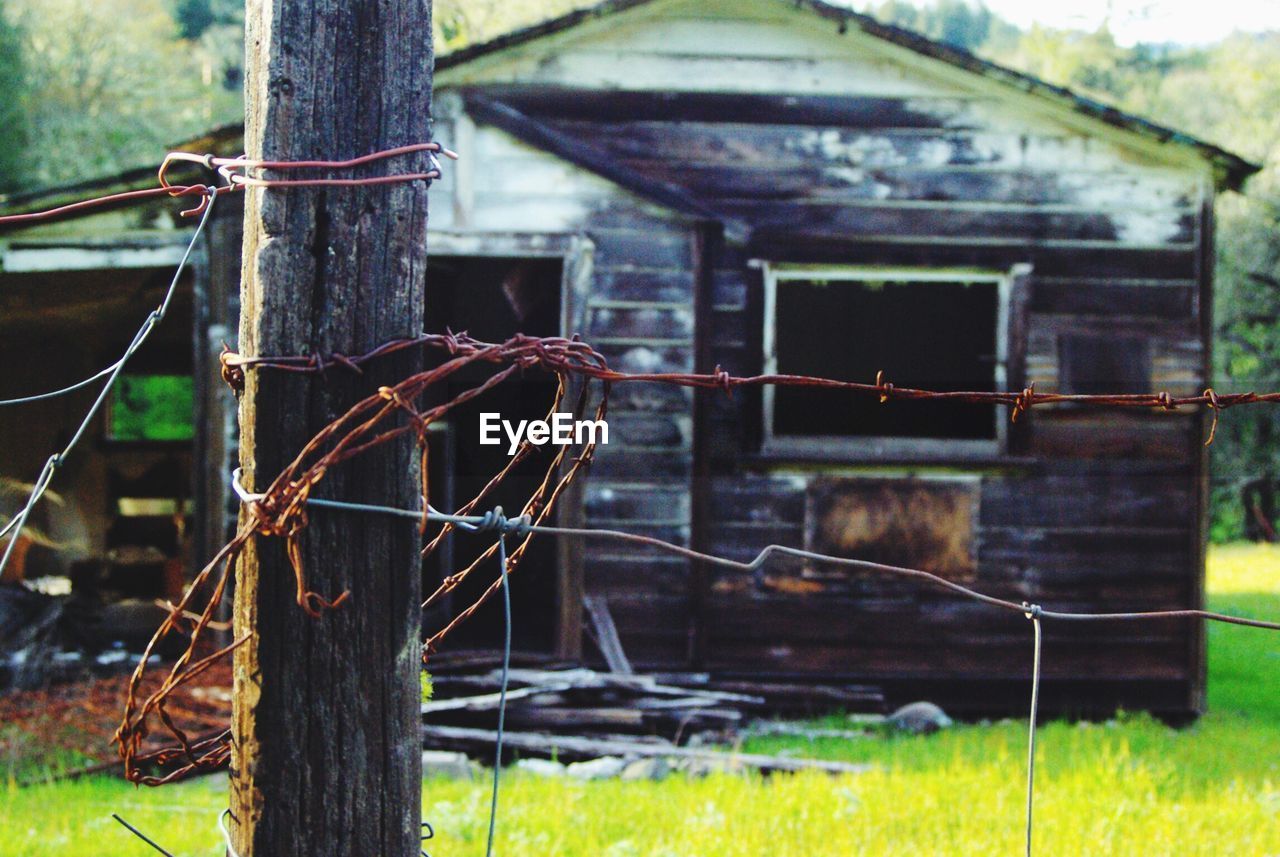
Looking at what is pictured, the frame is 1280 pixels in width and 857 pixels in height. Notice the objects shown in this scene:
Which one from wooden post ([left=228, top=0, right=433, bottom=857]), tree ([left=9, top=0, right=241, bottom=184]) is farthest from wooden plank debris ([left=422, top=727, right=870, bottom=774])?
tree ([left=9, top=0, right=241, bottom=184])

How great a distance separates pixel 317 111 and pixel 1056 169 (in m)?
7.65

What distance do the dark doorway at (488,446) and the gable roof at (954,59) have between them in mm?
1695

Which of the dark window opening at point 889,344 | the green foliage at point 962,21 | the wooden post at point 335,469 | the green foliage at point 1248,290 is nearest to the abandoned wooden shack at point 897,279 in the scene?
the dark window opening at point 889,344

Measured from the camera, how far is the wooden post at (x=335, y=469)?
232 centimetres

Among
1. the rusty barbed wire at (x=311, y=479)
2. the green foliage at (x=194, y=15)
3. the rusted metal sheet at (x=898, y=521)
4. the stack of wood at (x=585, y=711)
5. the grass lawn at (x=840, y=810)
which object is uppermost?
the green foliage at (x=194, y=15)

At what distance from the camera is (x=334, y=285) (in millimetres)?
2334

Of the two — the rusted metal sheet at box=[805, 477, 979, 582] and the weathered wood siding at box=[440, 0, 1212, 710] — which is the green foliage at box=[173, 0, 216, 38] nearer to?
the weathered wood siding at box=[440, 0, 1212, 710]

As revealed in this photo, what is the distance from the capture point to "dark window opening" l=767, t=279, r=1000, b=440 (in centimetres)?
1350

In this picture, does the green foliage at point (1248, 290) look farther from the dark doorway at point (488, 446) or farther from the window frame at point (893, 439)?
the dark doorway at point (488, 446)

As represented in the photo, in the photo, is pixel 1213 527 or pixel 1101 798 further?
pixel 1213 527

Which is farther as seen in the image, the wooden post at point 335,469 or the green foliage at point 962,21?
the green foliage at point 962,21

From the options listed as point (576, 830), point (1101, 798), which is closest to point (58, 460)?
point (576, 830)

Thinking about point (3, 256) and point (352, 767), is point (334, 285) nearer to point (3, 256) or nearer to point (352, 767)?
point (352, 767)

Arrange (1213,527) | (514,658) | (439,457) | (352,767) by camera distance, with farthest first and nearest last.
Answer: (1213,527) → (439,457) → (514,658) → (352,767)
